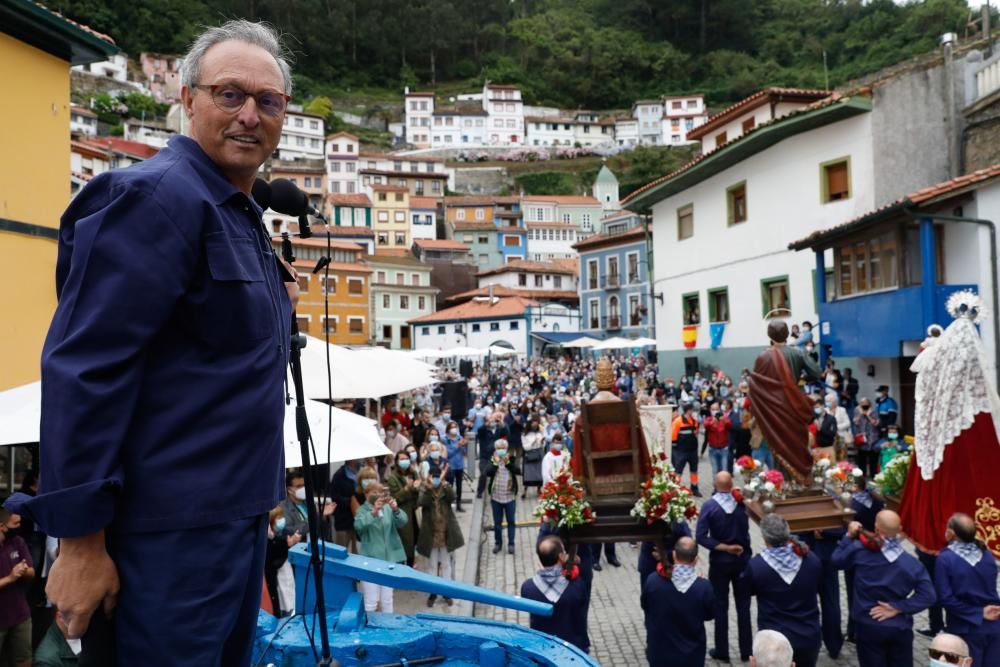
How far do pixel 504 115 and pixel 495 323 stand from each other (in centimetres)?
4932

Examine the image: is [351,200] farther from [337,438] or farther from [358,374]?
[337,438]

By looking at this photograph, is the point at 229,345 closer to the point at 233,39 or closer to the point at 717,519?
the point at 233,39

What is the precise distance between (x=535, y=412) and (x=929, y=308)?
31.7ft

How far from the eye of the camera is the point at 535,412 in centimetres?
2053

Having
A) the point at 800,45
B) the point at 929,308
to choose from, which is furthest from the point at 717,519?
the point at 800,45

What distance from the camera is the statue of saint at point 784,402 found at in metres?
9.16

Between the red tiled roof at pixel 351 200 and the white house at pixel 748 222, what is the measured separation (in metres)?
46.9

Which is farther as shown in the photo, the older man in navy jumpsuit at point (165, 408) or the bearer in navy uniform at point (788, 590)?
the bearer in navy uniform at point (788, 590)

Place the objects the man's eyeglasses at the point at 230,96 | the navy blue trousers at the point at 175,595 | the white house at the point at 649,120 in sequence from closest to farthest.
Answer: the navy blue trousers at the point at 175,595 < the man's eyeglasses at the point at 230,96 < the white house at the point at 649,120

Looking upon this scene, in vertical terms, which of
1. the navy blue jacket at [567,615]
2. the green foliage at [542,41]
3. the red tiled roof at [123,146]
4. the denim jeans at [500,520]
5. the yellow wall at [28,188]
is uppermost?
the green foliage at [542,41]

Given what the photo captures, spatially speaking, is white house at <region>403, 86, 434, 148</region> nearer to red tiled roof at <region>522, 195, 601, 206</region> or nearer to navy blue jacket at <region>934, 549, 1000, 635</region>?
red tiled roof at <region>522, 195, 601, 206</region>

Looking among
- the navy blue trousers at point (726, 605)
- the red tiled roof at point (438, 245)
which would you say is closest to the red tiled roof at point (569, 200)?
the red tiled roof at point (438, 245)

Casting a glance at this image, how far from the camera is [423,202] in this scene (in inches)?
3140

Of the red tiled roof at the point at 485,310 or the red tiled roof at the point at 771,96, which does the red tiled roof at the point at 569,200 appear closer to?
the red tiled roof at the point at 485,310
